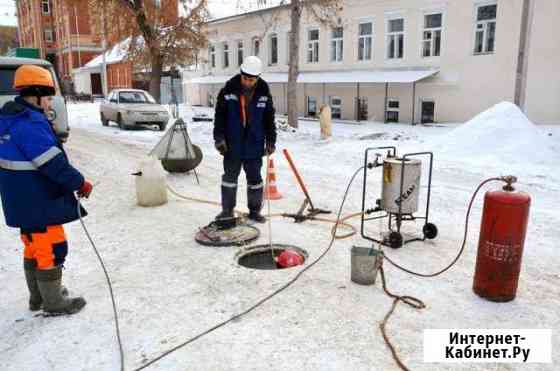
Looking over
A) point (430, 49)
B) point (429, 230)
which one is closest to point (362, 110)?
point (430, 49)

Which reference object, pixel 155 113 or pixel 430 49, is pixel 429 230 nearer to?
pixel 155 113

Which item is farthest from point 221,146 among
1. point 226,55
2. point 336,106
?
point 226,55

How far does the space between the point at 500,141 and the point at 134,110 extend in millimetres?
12001

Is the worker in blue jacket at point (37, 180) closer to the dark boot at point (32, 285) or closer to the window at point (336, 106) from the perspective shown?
the dark boot at point (32, 285)

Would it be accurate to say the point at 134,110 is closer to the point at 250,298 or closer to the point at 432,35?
the point at 432,35

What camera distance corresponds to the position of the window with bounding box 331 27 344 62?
22906mm

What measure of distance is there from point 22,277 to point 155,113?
12967mm

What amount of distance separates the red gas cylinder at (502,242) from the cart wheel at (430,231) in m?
1.31

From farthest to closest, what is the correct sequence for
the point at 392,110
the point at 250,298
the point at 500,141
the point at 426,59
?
1. the point at 392,110
2. the point at 426,59
3. the point at 500,141
4. the point at 250,298

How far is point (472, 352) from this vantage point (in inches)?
122

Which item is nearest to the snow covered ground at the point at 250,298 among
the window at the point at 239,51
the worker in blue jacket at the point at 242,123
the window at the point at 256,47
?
the worker in blue jacket at the point at 242,123

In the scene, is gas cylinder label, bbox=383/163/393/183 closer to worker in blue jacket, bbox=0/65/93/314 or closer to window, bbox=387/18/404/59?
worker in blue jacket, bbox=0/65/93/314

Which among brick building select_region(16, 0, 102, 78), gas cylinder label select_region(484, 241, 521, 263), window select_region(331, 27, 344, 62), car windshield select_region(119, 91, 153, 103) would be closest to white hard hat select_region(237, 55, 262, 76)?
gas cylinder label select_region(484, 241, 521, 263)

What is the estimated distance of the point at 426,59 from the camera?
1933 centimetres
